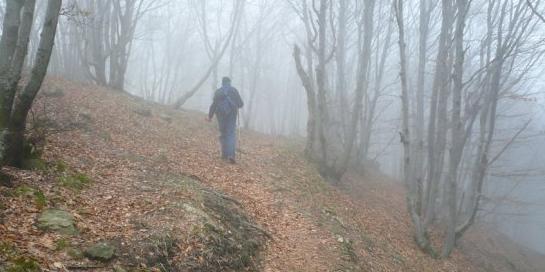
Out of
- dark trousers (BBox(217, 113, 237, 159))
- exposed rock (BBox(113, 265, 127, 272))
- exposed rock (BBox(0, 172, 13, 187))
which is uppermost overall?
dark trousers (BBox(217, 113, 237, 159))

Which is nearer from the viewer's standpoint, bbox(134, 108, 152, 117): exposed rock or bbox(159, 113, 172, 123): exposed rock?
bbox(134, 108, 152, 117): exposed rock

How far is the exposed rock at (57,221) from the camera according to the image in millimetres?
5133

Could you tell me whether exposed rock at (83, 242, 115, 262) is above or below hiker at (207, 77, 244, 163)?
below

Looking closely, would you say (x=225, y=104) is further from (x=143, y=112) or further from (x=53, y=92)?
(x=53, y=92)

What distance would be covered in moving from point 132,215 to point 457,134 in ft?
26.5

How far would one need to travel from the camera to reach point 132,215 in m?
6.10

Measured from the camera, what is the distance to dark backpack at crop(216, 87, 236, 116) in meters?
11.2

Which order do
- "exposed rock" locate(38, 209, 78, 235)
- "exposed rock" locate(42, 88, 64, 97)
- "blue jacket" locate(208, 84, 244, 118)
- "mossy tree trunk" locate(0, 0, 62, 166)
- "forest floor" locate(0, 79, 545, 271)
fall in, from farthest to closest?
"exposed rock" locate(42, 88, 64, 97)
"blue jacket" locate(208, 84, 244, 118)
"mossy tree trunk" locate(0, 0, 62, 166)
"forest floor" locate(0, 79, 545, 271)
"exposed rock" locate(38, 209, 78, 235)

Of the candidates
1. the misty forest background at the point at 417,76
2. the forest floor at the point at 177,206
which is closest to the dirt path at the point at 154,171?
the forest floor at the point at 177,206

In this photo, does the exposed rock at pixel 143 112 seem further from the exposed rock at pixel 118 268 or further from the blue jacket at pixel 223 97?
the exposed rock at pixel 118 268

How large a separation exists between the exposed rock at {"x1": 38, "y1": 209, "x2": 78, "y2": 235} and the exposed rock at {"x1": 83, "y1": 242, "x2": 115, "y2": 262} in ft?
1.24

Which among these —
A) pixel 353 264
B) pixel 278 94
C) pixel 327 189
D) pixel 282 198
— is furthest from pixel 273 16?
pixel 353 264

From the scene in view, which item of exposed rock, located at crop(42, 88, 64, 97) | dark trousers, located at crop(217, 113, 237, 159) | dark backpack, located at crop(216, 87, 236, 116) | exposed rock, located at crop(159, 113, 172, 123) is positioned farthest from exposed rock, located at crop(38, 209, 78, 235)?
exposed rock, located at crop(159, 113, 172, 123)

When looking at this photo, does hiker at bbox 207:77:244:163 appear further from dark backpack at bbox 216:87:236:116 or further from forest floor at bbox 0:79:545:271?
forest floor at bbox 0:79:545:271
